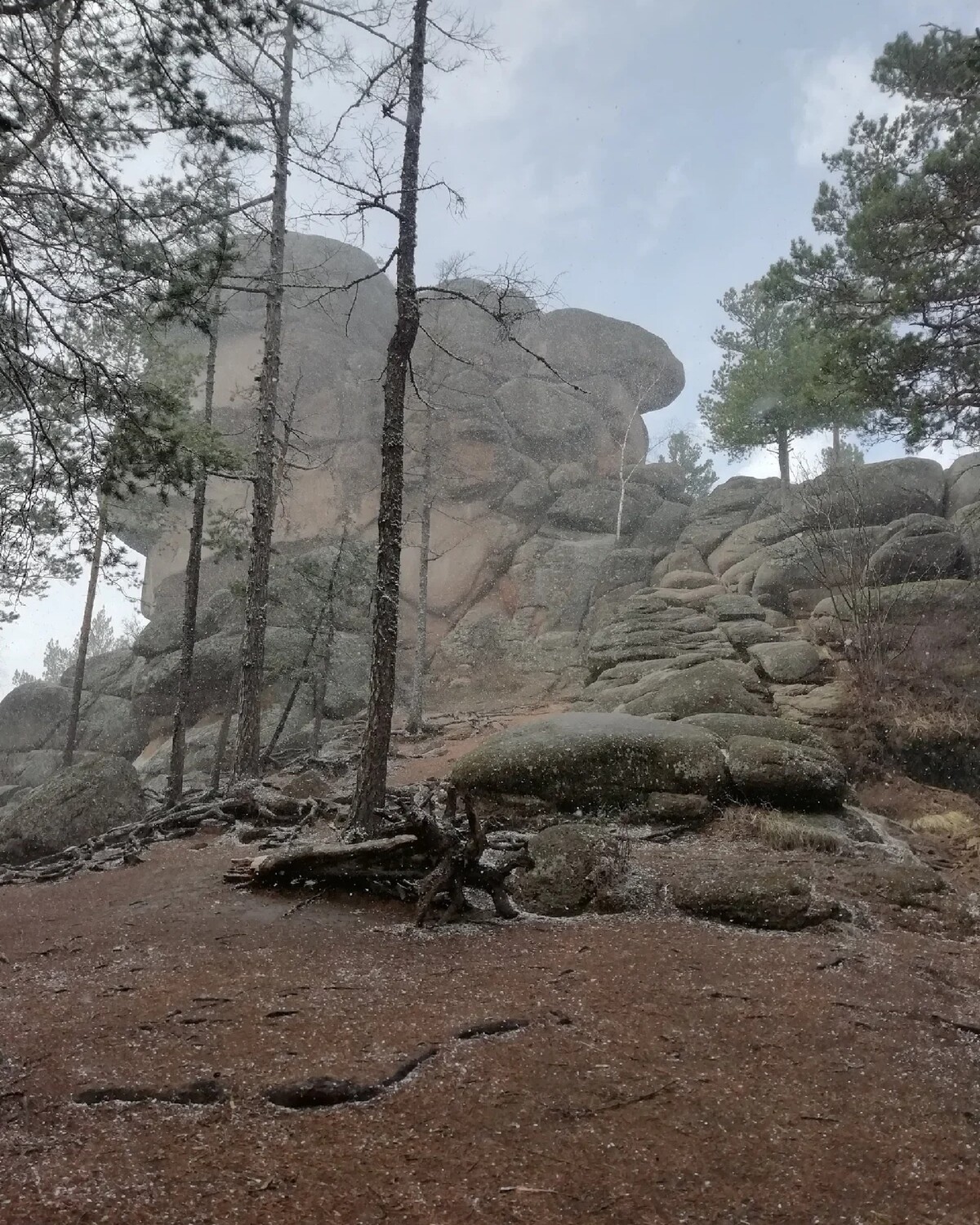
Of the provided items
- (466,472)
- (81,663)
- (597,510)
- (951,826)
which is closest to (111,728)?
(81,663)

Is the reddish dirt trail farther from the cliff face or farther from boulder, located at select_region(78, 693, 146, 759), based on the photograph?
boulder, located at select_region(78, 693, 146, 759)

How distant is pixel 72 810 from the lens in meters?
11.3

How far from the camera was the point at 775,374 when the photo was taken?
2866 centimetres

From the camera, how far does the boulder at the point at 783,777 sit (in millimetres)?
9203

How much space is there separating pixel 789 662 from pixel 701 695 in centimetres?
360

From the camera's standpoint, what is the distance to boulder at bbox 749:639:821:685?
1462cm

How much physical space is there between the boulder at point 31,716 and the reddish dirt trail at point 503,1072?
27.0 meters

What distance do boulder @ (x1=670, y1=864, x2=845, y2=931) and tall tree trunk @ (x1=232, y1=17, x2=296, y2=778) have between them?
714cm

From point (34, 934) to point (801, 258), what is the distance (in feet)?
51.3

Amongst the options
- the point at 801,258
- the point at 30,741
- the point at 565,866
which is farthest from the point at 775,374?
the point at 30,741

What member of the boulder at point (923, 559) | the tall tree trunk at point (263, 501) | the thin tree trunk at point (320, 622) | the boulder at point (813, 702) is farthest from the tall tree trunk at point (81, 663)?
the boulder at point (923, 559)

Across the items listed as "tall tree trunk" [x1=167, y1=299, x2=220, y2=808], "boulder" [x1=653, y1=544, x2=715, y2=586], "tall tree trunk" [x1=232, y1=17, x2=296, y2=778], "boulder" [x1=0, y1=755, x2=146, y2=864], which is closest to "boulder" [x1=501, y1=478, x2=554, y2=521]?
"boulder" [x1=653, y1=544, x2=715, y2=586]

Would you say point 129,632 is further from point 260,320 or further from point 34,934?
point 34,934

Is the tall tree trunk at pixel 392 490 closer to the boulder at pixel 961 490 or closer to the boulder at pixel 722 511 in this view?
the boulder at pixel 961 490
